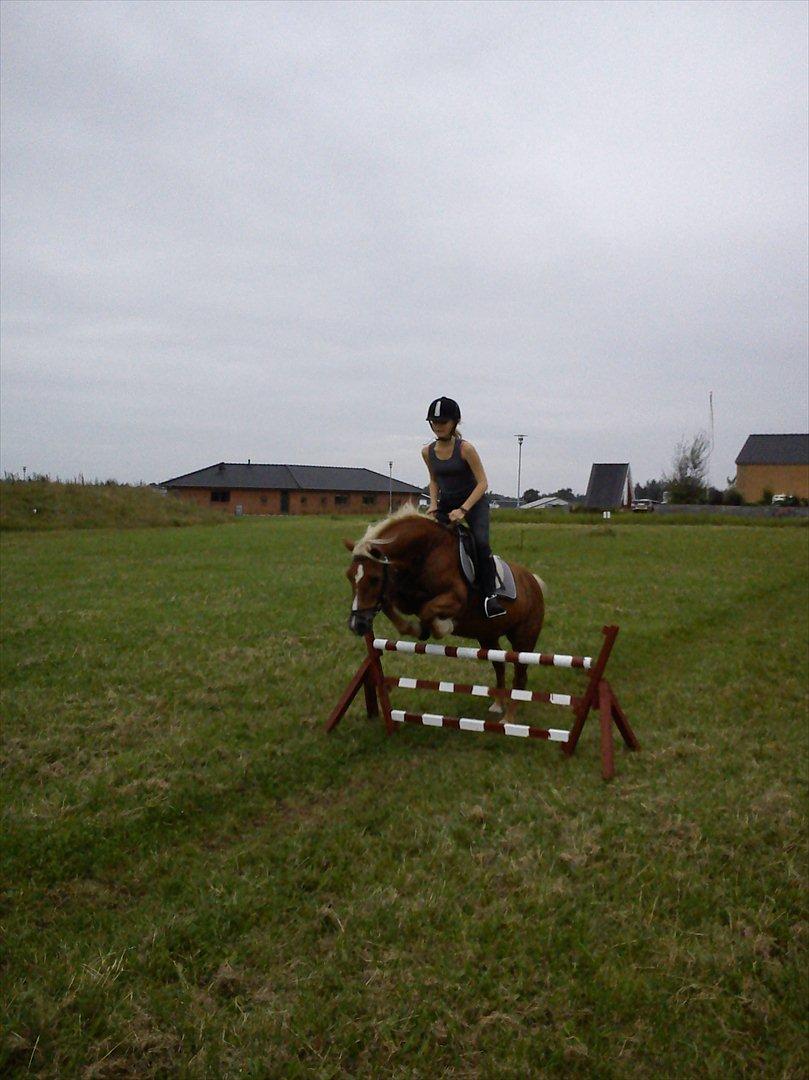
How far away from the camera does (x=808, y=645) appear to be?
12703mm

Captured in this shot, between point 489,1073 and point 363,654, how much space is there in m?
8.23

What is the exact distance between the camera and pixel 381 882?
4.98 meters

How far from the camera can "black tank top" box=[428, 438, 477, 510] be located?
23.3ft

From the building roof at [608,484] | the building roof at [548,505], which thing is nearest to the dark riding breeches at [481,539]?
the building roof at [548,505]

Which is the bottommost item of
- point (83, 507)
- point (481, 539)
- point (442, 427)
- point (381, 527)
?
point (481, 539)

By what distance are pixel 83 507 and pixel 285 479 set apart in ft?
150

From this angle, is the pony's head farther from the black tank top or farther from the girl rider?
the black tank top

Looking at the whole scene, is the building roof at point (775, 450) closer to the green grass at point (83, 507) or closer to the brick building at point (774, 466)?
the brick building at point (774, 466)

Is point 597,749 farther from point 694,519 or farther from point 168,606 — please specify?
point 694,519

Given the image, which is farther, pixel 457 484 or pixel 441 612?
pixel 457 484

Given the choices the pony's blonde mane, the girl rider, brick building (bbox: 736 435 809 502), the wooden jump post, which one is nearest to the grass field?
the wooden jump post

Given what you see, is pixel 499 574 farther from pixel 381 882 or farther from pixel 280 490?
pixel 280 490

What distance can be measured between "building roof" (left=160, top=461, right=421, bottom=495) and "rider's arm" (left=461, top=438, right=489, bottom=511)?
77.2m

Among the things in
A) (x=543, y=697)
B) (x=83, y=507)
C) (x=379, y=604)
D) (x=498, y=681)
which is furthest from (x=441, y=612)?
(x=83, y=507)
